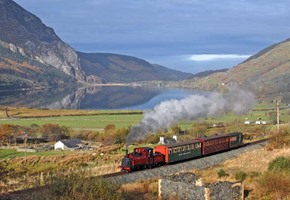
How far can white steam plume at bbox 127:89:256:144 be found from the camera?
58.2m

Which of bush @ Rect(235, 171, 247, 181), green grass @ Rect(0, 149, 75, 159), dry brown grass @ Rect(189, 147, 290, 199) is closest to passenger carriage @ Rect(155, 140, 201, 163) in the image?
dry brown grass @ Rect(189, 147, 290, 199)

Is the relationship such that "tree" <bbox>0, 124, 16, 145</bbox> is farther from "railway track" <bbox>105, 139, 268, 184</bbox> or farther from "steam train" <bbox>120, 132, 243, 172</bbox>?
"railway track" <bbox>105, 139, 268, 184</bbox>

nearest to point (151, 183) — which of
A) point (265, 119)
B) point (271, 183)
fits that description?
point (271, 183)

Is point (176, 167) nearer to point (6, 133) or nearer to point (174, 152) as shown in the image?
point (174, 152)

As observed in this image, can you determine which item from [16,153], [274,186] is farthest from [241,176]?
[16,153]

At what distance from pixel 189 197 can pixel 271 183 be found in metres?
5.14

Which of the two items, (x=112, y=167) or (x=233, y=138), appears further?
(x=233, y=138)

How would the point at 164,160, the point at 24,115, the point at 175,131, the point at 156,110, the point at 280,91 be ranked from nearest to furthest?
the point at 164,160, the point at 156,110, the point at 175,131, the point at 280,91, the point at 24,115

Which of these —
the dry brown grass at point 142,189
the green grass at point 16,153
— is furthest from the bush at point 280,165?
the green grass at point 16,153

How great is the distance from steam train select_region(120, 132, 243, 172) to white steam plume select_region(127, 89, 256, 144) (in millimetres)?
10491

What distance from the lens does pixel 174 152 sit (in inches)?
1598

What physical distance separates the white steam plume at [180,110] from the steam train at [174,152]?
1049 cm

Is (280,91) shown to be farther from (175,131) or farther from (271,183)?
(271,183)

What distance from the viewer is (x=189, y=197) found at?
2758 cm
